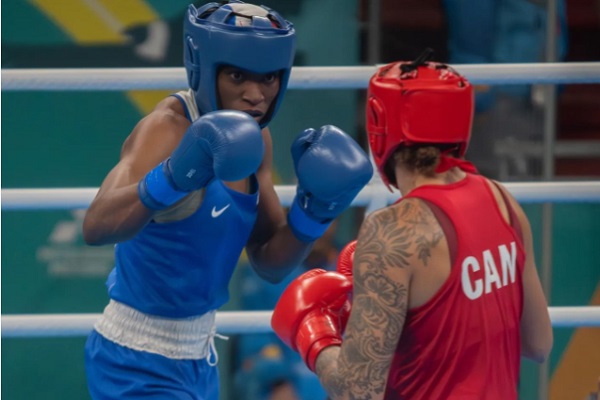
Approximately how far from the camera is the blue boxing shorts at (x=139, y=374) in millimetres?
2246

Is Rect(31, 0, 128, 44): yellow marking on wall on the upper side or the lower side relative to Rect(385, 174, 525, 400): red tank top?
lower

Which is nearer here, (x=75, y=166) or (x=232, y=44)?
(x=232, y=44)

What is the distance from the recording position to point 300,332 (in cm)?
195

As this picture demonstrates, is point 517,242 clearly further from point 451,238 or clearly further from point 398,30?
point 398,30

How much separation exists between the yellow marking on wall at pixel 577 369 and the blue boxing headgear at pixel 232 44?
7.56 feet

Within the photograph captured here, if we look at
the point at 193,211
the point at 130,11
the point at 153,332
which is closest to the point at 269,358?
the point at 130,11

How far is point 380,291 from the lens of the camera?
1744 millimetres

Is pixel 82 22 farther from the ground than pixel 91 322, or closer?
farther from the ground

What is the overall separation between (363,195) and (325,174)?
0.81 m

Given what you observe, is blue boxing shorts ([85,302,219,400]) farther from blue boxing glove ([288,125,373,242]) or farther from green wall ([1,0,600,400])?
green wall ([1,0,600,400])

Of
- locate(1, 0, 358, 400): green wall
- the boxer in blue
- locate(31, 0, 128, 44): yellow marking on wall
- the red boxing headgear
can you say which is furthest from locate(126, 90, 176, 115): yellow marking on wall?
the red boxing headgear

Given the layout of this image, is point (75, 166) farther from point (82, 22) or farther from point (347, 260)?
point (347, 260)

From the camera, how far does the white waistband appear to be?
2.28 m

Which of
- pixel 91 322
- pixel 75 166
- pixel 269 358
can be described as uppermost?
pixel 91 322
